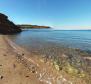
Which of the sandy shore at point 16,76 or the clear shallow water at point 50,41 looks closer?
the sandy shore at point 16,76

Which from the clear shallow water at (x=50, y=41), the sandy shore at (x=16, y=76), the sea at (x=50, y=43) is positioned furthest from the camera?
the clear shallow water at (x=50, y=41)

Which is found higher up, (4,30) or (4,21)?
(4,21)

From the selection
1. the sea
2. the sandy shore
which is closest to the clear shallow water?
the sea

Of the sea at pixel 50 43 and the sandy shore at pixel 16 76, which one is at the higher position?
the sandy shore at pixel 16 76

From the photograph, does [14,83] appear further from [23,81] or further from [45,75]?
[45,75]

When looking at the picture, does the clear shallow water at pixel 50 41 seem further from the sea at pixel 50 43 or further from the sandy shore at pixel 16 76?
the sandy shore at pixel 16 76

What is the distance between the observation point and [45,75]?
28.4 feet

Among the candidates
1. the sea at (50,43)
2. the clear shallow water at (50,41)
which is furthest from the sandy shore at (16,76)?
the clear shallow water at (50,41)

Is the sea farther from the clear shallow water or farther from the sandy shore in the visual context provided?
the sandy shore

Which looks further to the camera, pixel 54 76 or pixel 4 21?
pixel 4 21

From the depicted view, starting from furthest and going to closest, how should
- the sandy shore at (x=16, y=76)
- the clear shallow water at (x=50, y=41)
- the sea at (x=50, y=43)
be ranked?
the clear shallow water at (x=50, y=41) → the sea at (x=50, y=43) → the sandy shore at (x=16, y=76)

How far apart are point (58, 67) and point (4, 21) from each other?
6719cm

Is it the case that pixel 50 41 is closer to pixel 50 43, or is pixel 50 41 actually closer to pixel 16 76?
pixel 50 43

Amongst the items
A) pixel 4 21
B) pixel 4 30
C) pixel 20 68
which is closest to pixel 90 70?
pixel 20 68
